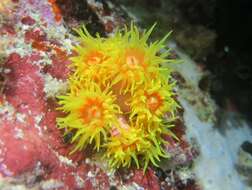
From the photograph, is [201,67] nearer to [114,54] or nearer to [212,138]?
[212,138]

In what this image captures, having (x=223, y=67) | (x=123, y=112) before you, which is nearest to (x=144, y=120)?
(x=123, y=112)

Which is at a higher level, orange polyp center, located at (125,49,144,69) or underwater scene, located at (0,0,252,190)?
orange polyp center, located at (125,49,144,69)

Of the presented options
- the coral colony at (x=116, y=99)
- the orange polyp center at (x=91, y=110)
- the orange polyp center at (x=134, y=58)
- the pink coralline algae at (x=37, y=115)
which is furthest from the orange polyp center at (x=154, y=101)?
the pink coralline algae at (x=37, y=115)

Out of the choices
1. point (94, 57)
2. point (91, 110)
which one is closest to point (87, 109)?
point (91, 110)

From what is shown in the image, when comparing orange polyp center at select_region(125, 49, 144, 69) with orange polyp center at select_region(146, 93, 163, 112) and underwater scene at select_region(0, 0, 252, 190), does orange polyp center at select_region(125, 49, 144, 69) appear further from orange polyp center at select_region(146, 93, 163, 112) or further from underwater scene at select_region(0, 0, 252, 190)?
orange polyp center at select_region(146, 93, 163, 112)

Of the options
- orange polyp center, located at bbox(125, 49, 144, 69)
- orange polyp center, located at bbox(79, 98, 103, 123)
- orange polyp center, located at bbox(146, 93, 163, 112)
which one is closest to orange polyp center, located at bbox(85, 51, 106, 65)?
orange polyp center, located at bbox(125, 49, 144, 69)
